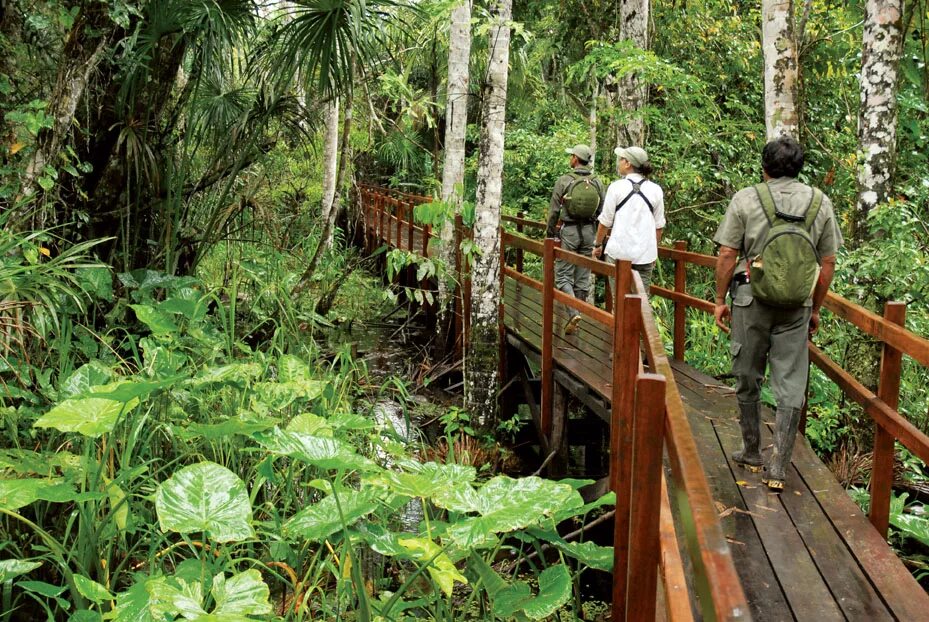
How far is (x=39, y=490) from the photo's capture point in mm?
3225

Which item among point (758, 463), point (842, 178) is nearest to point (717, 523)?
point (758, 463)

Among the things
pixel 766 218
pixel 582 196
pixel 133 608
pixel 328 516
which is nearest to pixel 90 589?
pixel 133 608

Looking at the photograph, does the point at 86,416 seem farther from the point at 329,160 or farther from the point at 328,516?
the point at 329,160

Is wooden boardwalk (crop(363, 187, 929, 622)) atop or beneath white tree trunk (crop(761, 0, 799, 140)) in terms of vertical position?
beneath

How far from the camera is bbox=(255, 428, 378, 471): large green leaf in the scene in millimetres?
3084

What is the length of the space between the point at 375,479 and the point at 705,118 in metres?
8.93

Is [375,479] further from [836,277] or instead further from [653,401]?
[836,277]

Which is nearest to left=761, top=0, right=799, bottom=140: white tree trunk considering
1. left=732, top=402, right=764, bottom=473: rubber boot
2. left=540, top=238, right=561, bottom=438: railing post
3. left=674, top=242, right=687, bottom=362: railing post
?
left=674, top=242, right=687, bottom=362: railing post

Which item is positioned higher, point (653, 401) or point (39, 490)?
point (653, 401)

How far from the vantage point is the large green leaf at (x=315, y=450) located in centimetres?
308

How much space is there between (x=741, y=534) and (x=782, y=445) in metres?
0.69

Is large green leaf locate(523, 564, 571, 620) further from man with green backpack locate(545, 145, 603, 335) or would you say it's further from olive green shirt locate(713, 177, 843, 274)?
man with green backpack locate(545, 145, 603, 335)

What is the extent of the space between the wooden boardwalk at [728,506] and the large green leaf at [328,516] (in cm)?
100

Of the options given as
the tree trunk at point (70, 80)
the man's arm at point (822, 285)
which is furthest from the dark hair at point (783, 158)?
the tree trunk at point (70, 80)
